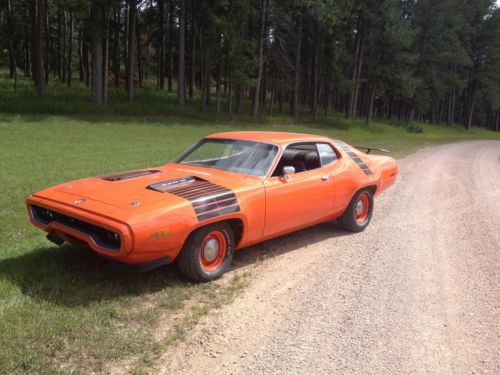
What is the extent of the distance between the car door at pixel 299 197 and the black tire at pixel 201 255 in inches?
21.8

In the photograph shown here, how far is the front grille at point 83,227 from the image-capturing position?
12.5 ft

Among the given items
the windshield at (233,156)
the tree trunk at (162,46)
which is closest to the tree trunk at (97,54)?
the tree trunk at (162,46)

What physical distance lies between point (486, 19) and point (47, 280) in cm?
6162

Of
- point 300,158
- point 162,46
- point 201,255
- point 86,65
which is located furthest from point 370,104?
point 201,255

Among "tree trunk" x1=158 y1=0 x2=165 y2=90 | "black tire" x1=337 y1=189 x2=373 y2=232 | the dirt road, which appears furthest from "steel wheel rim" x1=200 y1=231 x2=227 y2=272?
"tree trunk" x1=158 y1=0 x2=165 y2=90

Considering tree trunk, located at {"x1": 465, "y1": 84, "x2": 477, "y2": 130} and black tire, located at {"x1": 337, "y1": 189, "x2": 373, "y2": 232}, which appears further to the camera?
tree trunk, located at {"x1": 465, "y1": 84, "x2": 477, "y2": 130}

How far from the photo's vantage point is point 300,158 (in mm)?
5820

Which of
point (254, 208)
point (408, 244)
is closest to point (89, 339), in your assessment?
point (254, 208)

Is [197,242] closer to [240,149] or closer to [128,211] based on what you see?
[128,211]

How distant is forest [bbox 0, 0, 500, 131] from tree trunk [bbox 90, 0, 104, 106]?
0.05 m

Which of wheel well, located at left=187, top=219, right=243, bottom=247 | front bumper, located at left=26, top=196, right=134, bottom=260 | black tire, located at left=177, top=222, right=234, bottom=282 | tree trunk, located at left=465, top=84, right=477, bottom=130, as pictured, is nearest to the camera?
front bumper, located at left=26, top=196, right=134, bottom=260

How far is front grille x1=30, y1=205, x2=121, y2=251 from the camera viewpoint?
3.81m

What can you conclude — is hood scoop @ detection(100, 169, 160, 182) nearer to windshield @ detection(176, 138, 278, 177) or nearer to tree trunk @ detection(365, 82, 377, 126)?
windshield @ detection(176, 138, 278, 177)

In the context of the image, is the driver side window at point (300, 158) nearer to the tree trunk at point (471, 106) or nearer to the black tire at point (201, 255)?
the black tire at point (201, 255)
